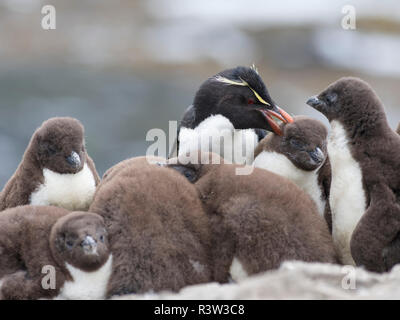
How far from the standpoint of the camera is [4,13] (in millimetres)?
Result: 28578

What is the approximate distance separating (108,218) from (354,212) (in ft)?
6.35

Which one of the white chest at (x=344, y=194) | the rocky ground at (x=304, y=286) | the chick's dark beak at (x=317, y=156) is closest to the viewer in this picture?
the rocky ground at (x=304, y=286)

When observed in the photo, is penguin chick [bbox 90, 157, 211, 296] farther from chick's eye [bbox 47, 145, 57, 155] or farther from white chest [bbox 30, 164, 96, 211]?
chick's eye [bbox 47, 145, 57, 155]

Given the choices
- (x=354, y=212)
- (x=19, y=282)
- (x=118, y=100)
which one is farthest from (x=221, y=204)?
(x=118, y=100)

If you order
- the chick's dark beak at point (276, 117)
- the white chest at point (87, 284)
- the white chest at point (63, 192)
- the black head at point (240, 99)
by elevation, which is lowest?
the white chest at point (87, 284)

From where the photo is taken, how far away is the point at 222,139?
737 cm

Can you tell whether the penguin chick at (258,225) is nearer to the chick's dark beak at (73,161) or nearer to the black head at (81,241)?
the black head at (81,241)

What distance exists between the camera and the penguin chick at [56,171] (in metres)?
6.19

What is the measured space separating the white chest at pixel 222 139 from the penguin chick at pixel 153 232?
5.53 ft

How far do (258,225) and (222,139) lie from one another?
210 centimetres

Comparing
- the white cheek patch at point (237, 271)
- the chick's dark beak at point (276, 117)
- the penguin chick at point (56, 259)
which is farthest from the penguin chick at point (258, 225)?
the chick's dark beak at point (276, 117)

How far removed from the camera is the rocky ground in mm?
4664

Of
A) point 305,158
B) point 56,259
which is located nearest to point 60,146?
point 56,259

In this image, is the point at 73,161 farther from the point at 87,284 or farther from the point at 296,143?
the point at 296,143
